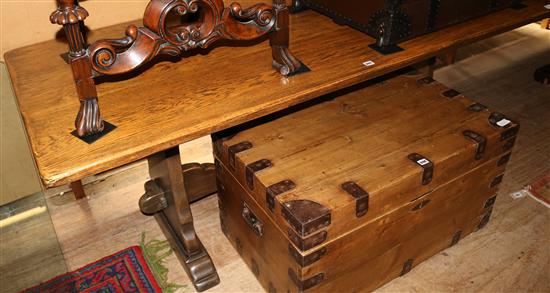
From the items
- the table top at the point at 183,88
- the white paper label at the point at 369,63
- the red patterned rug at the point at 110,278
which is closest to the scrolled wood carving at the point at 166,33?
the table top at the point at 183,88

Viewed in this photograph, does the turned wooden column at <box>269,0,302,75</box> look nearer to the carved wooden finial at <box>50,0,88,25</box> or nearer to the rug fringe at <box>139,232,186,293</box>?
the carved wooden finial at <box>50,0,88,25</box>

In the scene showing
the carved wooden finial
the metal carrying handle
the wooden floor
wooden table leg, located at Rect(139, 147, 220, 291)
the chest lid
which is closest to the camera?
the carved wooden finial

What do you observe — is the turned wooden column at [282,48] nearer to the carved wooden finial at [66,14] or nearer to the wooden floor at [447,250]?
the carved wooden finial at [66,14]

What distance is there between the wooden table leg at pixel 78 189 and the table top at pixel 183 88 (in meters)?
0.72

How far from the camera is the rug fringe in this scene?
6.59ft

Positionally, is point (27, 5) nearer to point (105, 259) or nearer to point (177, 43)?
point (177, 43)

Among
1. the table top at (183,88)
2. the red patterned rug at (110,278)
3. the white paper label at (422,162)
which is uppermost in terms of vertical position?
the table top at (183,88)

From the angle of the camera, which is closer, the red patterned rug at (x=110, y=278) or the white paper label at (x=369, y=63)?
the white paper label at (x=369, y=63)

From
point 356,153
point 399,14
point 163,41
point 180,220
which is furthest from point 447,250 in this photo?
point 163,41

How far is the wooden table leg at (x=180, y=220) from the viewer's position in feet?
6.22

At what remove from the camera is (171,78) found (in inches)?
66.7

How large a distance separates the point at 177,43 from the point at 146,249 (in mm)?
1046

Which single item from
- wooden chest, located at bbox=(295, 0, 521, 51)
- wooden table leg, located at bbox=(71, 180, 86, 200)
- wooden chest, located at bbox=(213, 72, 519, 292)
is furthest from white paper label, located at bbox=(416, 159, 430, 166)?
wooden table leg, located at bbox=(71, 180, 86, 200)

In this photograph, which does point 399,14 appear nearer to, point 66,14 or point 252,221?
point 252,221
